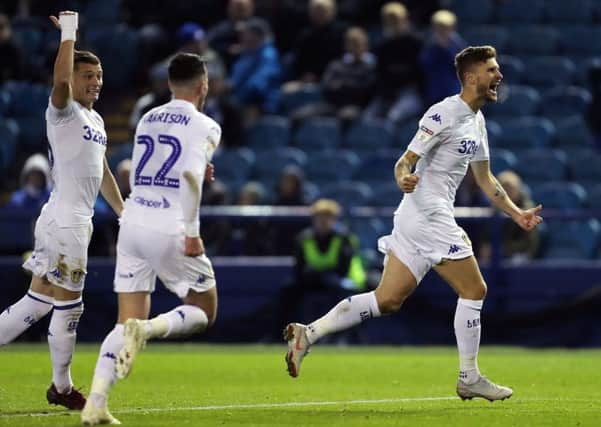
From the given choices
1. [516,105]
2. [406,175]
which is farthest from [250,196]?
[406,175]

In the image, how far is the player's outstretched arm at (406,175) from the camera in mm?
9516

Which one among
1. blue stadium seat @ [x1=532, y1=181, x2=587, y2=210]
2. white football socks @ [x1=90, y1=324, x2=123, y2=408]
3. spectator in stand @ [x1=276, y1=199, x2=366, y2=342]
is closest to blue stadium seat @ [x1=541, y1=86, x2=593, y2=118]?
blue stadium seat @ [x1=532, y1=181, x2=587, y2=210]

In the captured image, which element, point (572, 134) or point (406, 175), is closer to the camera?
point (406, 175)

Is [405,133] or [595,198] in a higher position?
[405,133]

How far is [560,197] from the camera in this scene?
18.7m

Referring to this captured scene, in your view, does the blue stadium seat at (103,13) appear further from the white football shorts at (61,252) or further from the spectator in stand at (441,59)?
the white football shorts at (61,252)

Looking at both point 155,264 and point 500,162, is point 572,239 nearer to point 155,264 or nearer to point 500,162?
point 500,162

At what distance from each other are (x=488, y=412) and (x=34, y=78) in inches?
531

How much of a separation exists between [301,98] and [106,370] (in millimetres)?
12958

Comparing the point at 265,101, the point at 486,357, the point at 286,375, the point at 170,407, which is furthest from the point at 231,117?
the point at 170,407

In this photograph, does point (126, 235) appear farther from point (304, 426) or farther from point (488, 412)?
point (488, 412)

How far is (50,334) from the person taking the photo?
941cm

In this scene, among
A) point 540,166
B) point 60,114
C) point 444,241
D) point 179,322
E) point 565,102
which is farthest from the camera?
point 565,102

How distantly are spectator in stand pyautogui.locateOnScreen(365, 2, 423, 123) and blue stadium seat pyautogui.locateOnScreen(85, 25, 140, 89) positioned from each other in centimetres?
389
